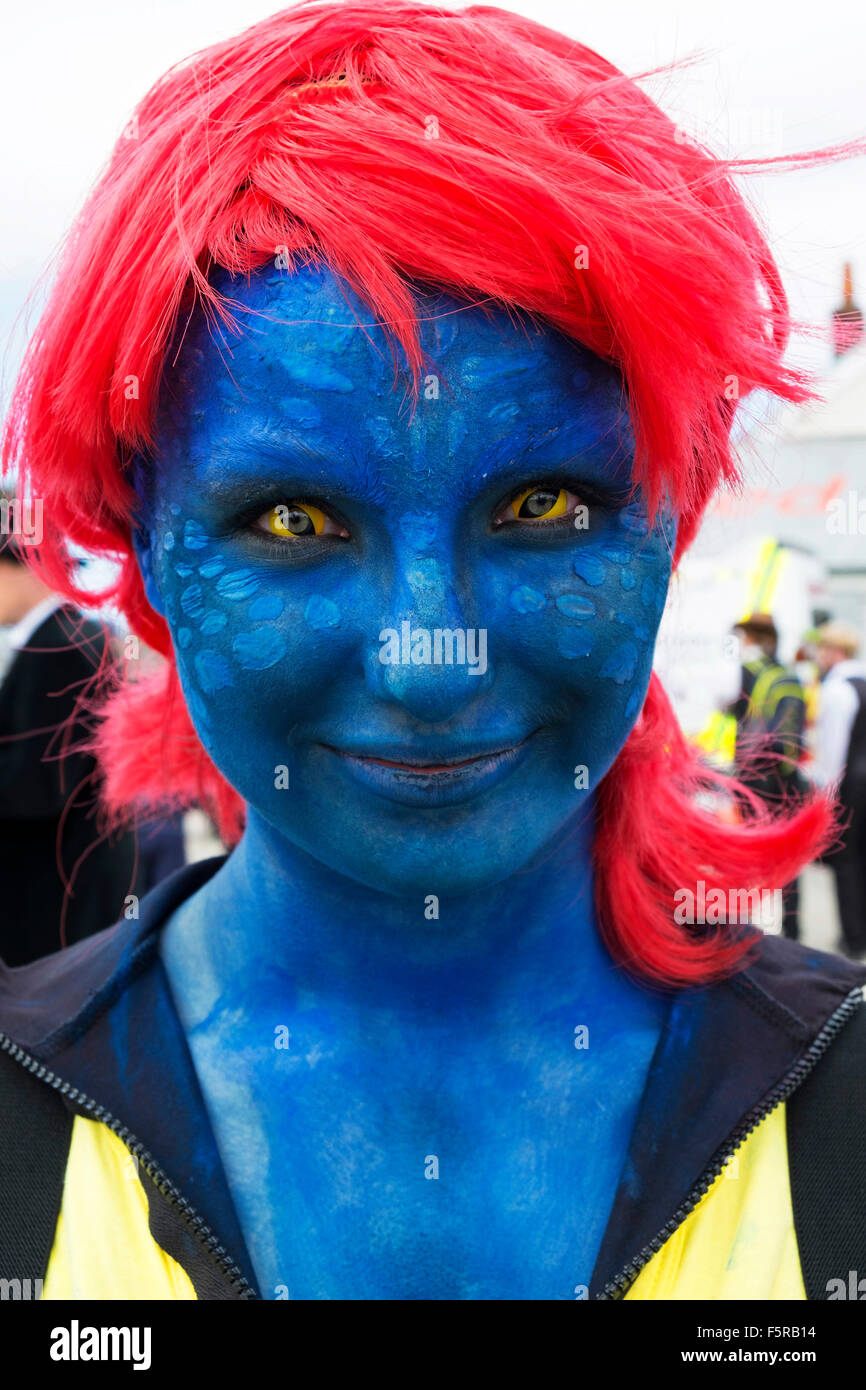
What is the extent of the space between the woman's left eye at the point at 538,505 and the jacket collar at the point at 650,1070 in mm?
558

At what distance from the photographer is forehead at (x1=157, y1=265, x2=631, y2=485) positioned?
95 centimetres

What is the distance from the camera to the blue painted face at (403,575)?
958 millimetres

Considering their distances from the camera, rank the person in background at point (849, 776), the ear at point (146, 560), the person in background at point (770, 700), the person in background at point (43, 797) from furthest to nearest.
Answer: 1. the person in background at point (849, 776)
2. the person in background at point (770, 700)
3. the person in background at point (43, 797)
4. the ear at point (146, 560)

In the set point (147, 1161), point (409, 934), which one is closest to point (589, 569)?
point (409, 934)

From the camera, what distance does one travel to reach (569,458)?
3.29 feet

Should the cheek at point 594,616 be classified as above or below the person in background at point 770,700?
below

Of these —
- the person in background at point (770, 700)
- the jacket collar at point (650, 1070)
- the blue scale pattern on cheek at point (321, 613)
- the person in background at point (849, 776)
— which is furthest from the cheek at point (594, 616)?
the person in background at point (849, 776)

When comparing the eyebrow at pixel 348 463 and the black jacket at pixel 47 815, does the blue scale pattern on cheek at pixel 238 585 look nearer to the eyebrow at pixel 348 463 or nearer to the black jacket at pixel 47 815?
the eyebrow at pixel 348 463

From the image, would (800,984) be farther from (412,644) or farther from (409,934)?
(412,644)

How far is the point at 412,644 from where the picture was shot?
945mm

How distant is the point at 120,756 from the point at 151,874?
2.05 m

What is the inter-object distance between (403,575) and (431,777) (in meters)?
0.18

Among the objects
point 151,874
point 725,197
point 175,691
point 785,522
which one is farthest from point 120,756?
point 785,522

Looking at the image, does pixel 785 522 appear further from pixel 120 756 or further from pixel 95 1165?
pixel 95 1165
